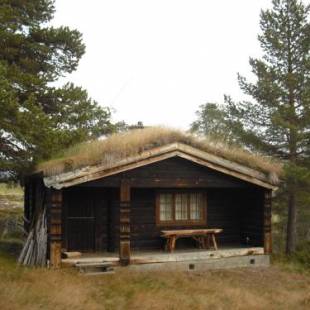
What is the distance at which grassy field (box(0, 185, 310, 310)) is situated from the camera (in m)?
9.41

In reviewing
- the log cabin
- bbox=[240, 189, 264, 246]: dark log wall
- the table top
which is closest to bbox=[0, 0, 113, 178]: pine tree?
the log cabin

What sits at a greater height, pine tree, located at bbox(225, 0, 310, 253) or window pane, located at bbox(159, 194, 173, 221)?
pine tree, located at bbox(225, 0, 310, 253)

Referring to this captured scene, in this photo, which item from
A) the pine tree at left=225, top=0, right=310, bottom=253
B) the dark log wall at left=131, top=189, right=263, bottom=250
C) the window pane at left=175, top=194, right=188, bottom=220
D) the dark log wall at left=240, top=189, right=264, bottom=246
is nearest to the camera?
the dark log wall at left=131, top=189, right=263, bottom=250

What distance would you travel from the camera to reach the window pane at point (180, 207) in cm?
1581

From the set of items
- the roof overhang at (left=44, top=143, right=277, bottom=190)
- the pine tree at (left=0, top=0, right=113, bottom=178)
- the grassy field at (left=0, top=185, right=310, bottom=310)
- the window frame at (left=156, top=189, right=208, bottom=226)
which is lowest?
the grassy field at (left=0, top=185, right=310, bottom=310)

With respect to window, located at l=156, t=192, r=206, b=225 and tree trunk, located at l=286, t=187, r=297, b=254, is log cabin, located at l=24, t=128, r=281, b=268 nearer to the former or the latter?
window, located at l=156, t=192, r=206, b=225

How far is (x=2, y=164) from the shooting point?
1516cm

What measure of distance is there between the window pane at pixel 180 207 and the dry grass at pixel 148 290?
2524 millimetres

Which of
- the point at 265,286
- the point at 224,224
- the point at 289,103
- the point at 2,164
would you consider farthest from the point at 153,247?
the point at 289,103

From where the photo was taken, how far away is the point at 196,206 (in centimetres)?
1612

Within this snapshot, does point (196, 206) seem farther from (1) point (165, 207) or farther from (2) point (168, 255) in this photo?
(2) point (168, 255)

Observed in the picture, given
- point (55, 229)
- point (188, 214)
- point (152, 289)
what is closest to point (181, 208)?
point (188, 214)

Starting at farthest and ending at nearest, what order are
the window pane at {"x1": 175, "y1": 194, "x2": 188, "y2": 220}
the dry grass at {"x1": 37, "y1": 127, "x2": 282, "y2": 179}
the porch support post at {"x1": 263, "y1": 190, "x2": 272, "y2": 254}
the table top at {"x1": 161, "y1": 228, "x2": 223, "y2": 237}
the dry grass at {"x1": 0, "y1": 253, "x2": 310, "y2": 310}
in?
the window pane at {"x1": 175, "y1": 194, "x2": 188, "y2": 220}
the porch support post at {"x1": 263, "y1": 190, "x2": 272, "y2": 254}
the table top at {"x1": 161, "y1": 228, "x2": 223, "y2": 237}
the dry grass at {"x1": 37, "y1": 127, "x2": 282, "y2": 179}
the dry grass at {"x1": 0, "y1": 253, "x2": 310, "y2": 310}

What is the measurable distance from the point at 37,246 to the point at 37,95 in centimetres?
667
